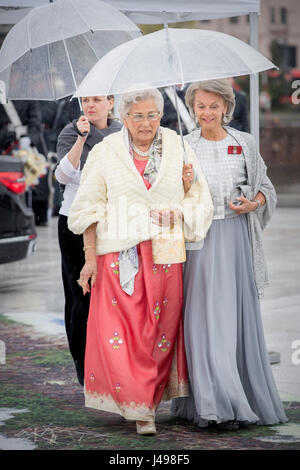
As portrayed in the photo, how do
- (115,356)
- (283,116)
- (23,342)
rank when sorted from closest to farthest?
1. (115,356)
2. (23,342)
3. (283,116)

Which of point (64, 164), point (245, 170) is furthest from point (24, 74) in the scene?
point (245, 170)

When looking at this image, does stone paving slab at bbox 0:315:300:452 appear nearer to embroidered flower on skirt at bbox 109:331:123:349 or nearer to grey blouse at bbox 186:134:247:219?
embroidered flower on skirt at bbox 109:331:123:349

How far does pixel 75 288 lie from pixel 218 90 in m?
1.58

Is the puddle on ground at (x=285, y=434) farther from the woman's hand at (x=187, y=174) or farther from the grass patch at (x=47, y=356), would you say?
the grass patch at (x=47, y=356)

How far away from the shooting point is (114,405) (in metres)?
5.53

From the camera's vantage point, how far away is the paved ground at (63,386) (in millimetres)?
5371

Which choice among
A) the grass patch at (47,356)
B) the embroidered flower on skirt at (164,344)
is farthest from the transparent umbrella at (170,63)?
the grass patch at (47,356)

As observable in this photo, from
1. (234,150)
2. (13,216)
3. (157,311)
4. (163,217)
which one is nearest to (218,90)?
(234,150)

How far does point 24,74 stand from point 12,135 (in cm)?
751

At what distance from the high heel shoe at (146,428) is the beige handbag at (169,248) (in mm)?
814

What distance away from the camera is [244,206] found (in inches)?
223

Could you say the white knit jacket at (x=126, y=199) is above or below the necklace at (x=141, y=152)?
below

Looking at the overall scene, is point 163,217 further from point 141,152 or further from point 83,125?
point 83,125
